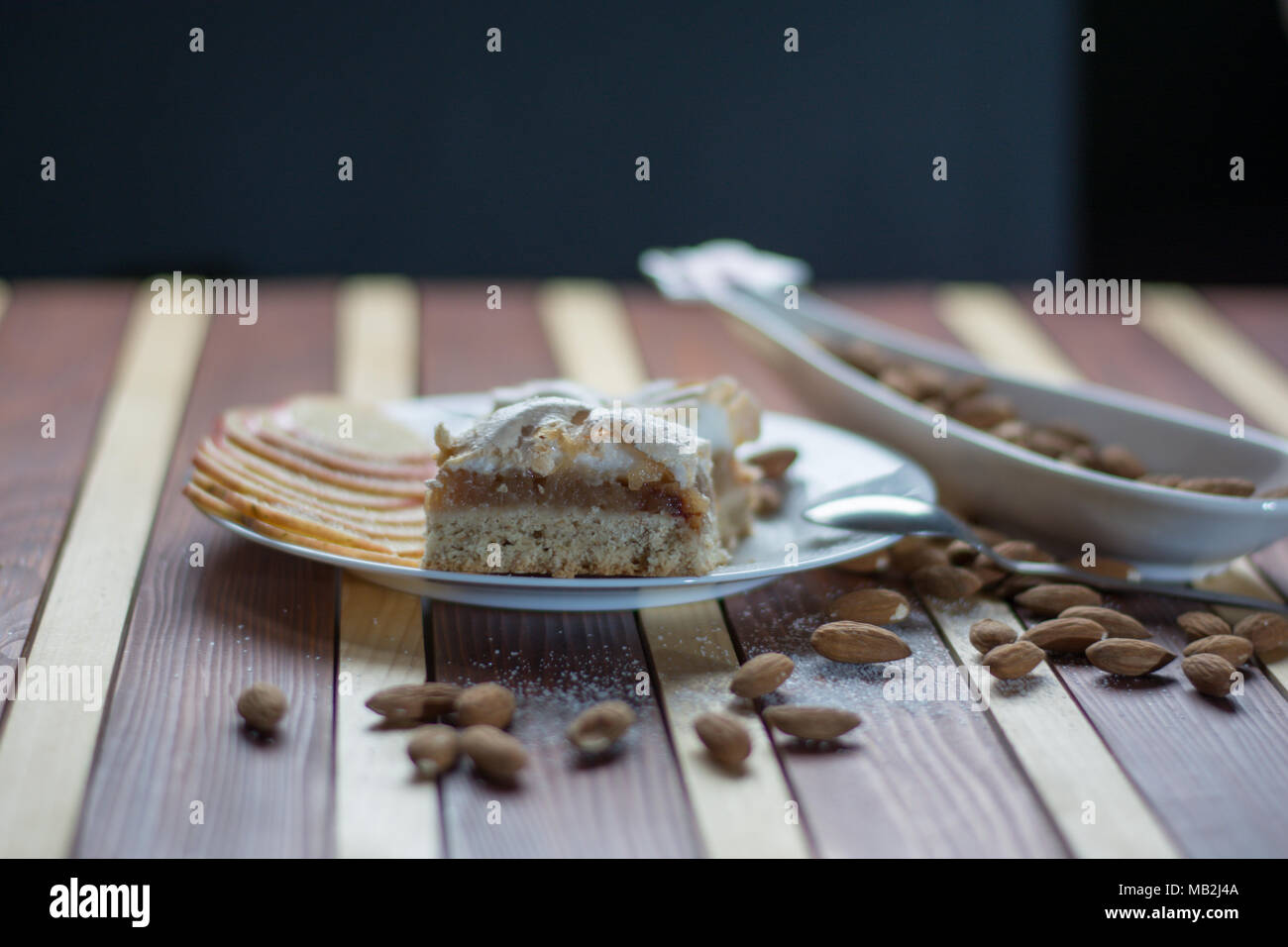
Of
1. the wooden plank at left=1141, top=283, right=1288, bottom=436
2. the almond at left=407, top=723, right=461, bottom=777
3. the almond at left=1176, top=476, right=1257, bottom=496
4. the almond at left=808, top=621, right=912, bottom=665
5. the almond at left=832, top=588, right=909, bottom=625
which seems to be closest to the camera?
the almond at left=407, top=723, right=461, bottom=777

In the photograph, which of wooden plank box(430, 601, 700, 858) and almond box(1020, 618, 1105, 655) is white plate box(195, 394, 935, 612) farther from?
almond box(1020, 618, 1105, 655)

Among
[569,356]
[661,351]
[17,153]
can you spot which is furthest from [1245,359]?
[17,153]

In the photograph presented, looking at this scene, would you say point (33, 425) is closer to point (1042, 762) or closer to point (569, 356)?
point (569, 356)

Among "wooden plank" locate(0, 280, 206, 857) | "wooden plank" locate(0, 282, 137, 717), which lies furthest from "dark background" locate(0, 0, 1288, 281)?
"wooden plank" locate(0, 280, 206, 857)

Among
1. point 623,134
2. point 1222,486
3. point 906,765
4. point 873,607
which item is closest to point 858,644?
point 873,607

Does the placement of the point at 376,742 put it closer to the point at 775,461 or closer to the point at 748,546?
the point at 748,546
